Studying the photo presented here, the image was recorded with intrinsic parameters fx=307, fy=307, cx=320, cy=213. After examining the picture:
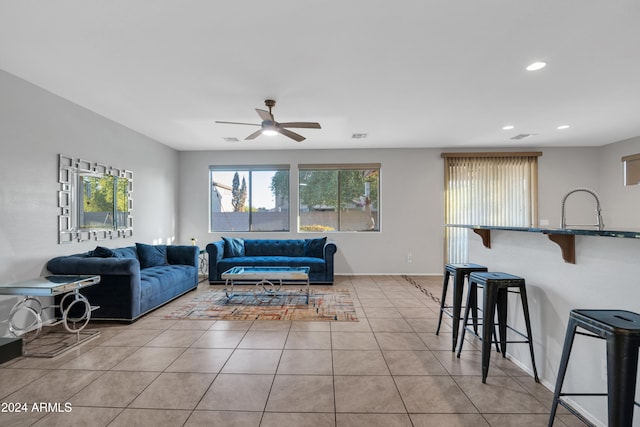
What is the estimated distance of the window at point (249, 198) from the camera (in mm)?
6586

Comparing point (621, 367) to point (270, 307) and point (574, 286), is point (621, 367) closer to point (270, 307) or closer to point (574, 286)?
point (574, 286)

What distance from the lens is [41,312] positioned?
327 centimetres

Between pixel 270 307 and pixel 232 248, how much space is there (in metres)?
2.04

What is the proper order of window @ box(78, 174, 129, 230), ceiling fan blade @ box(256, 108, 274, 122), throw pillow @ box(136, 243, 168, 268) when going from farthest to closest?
throw pillow @ box(136, 243, 168, 268), window @ box(78, 174, 129, 230), ceiling fan blade @ box(256, 108, 274, 122)

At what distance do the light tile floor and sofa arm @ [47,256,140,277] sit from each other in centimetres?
61

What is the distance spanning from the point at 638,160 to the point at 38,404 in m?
5.42

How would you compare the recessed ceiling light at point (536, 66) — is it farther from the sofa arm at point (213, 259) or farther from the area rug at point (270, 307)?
the sofa arm at point (213, 259)

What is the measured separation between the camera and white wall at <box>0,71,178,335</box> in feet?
9.88

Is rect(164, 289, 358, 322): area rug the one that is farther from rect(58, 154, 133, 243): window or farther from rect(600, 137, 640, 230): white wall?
rect(600, 137, 640, 230): white wall

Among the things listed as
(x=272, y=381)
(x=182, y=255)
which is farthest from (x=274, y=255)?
(x=272, y=381)

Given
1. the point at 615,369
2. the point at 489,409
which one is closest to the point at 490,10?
the point at 615,369

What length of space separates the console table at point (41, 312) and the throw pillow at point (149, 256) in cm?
115

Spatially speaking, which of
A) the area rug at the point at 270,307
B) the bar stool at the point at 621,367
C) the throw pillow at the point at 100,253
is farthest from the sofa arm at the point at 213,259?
the bar stool at the point at 621,367

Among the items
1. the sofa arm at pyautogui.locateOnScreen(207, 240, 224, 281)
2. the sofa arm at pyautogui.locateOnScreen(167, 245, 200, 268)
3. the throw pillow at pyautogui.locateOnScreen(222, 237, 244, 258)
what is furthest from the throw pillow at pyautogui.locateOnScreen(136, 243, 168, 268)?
the throw pillow at pyautogui.locateOnScreen(222, 237, 244, 258)
